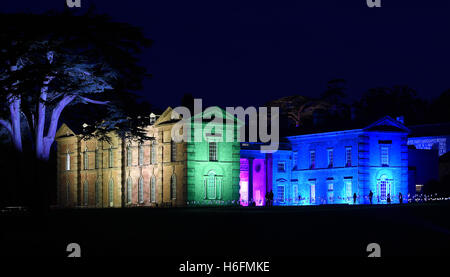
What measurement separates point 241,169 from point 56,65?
33.3m

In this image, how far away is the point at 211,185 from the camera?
6488 cm

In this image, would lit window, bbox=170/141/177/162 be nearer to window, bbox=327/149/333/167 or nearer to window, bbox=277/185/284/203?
window, bbox=277/185/284/203

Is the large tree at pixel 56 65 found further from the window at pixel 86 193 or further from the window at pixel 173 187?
the window at pixel 86 193

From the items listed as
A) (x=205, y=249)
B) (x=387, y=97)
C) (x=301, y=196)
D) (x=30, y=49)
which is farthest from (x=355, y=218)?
(x=387, y=97)

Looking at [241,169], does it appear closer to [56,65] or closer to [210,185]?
[210,185]

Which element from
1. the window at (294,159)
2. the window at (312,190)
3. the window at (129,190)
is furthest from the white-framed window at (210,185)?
the window at (294,159)

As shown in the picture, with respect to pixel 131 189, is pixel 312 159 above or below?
above

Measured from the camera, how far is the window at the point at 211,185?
212ft

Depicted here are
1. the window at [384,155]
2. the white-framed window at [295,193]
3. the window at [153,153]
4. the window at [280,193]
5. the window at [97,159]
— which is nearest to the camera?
the window at [153,153]

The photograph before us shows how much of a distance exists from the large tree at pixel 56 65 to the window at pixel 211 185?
2277cm

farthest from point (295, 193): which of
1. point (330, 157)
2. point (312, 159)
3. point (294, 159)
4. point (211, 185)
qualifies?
point (211, 185)

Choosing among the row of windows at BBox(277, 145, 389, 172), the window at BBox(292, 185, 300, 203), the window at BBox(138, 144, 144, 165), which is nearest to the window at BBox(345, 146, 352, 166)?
the row of windows at BBox(277, 145, 389, 172)

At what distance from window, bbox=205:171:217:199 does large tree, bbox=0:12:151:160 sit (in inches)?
896
